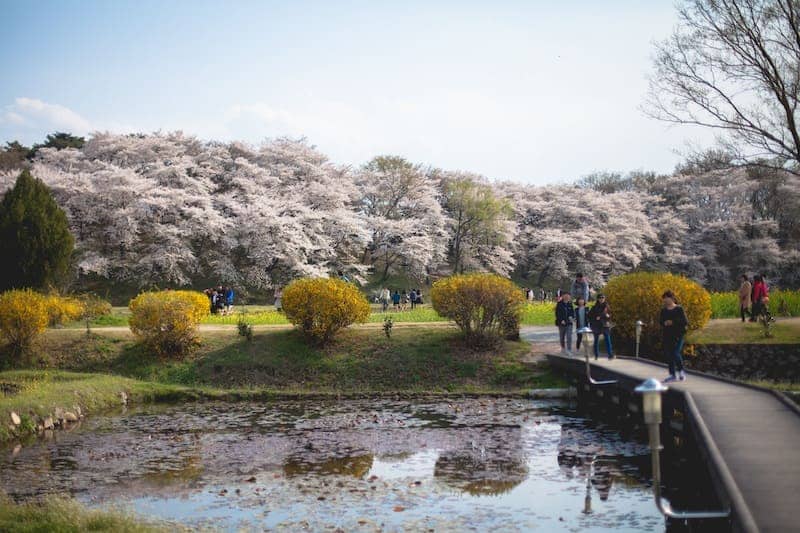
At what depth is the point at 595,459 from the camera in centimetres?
1455

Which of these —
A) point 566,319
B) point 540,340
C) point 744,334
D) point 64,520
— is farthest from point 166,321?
point 744,334

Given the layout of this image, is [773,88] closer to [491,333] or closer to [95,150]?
[491,333]

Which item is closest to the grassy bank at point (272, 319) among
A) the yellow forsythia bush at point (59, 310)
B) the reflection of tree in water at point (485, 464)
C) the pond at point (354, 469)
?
the yellow forsythia bush at point (59, 310)

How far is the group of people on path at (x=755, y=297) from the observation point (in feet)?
93.5

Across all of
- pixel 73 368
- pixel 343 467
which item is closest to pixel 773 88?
pixel 343 467

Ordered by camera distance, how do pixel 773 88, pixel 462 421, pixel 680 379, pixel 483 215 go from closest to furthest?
pixel 680 379, pixel 462 421, pixel 773 88, pixel 483 215

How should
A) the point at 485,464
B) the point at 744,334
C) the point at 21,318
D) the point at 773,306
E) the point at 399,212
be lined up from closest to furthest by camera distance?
the point at 485,464, the point at 21,318, the point at 744,334, the point at 773,306, the point at 399,212

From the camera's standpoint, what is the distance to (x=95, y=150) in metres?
55.8

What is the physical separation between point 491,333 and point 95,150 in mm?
38646

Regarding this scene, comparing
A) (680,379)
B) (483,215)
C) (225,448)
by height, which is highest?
(483,215)

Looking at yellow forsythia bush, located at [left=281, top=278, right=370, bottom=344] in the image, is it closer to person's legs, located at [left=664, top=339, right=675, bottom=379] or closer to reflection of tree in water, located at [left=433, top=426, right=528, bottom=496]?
reflection of tree in water, located at [left=433, top=426, right=528, bottom=496]

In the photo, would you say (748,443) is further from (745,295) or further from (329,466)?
(745,295)

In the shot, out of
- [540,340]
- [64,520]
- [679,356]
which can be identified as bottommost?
[64,520]

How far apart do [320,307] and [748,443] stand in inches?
672
